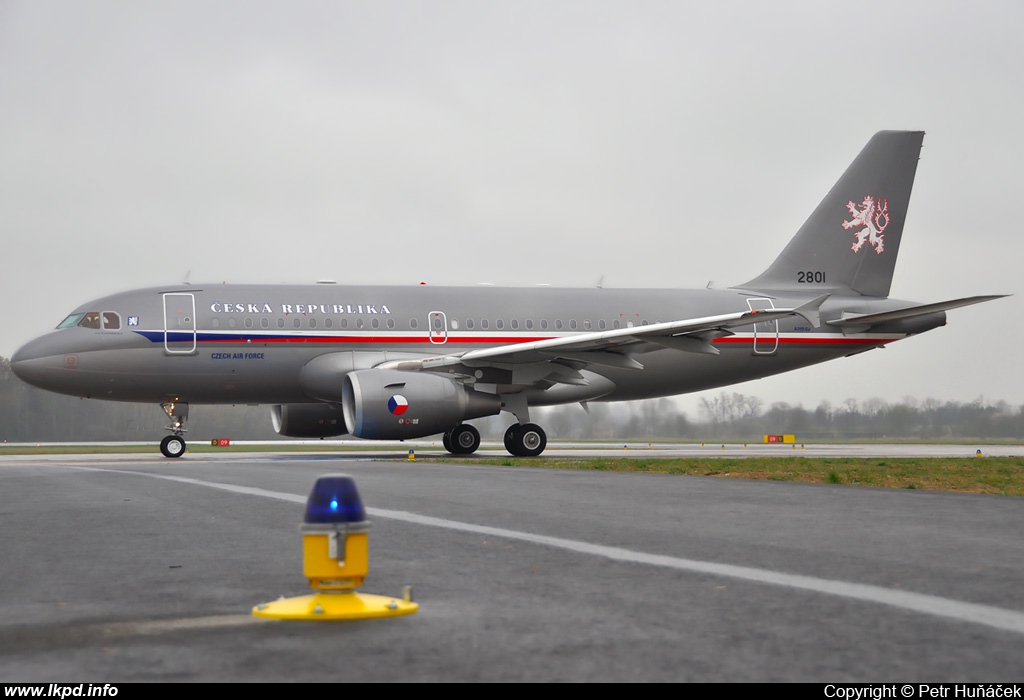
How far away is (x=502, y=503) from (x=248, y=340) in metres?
15.1

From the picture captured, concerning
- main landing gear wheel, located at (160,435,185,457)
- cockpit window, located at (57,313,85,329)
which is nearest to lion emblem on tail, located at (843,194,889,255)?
main landing gear wheel, located at (160,435,185,457)

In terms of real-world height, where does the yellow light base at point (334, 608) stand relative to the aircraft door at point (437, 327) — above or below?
below

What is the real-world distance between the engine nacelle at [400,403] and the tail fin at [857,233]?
10.8m

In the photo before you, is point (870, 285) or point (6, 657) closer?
point (6, 657)

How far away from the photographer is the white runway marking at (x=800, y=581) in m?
4.70

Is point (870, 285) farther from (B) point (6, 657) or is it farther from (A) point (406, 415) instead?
(B) point (6, 657)

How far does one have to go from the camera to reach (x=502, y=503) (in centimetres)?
1038

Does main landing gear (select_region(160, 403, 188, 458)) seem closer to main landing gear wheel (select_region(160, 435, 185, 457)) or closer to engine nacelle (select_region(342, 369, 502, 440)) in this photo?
main landing gear wheel (select_region(160, 435, 185, 457))

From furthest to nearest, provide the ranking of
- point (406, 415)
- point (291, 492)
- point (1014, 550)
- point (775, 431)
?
point (775, 431), point (406, 415), point (291, 492), point (1014, 550)

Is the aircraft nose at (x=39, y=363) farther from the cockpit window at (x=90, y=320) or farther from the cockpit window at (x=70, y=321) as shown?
the cockpit window at (x=90, y=320)

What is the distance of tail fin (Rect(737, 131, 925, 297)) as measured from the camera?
29578 millimetres

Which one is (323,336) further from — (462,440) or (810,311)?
(810,311)

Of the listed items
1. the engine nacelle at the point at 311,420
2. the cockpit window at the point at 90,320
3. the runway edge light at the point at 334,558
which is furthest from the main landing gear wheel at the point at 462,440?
the runway edge light at the point at 334,558
